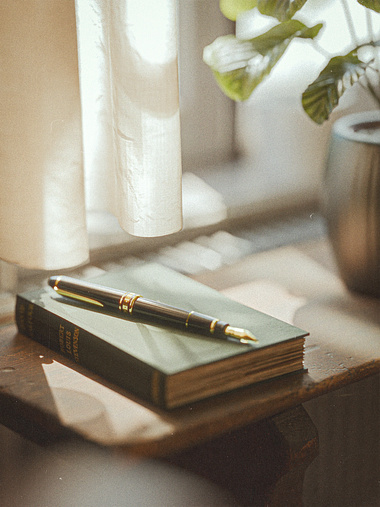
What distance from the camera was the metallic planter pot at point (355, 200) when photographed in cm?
81

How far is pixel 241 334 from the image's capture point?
0.62 m

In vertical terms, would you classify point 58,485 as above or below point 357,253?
below

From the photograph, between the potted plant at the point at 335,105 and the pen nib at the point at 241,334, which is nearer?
the pen nib at the point at 241,334

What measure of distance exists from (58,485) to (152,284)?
340mm

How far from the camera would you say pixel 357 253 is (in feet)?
2.82

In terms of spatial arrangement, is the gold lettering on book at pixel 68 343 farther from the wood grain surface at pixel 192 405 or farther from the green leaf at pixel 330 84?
the green leaf at pixel 330 84

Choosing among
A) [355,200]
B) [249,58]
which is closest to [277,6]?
[249,58]

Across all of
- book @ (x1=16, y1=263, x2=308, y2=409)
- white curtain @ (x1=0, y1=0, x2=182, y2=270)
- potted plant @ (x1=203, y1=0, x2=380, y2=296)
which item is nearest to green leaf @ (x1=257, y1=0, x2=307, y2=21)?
potted plant @ (x1=203, y1=0, x2=380, y2=296)

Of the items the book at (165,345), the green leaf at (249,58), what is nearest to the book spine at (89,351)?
the book at (165,345)

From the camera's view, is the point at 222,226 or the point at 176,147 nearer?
the point at 176,147

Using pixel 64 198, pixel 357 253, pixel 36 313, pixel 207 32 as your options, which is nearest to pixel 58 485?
pixel 36 313

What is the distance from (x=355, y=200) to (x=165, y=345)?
35 centimetres

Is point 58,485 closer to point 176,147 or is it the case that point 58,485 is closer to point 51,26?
point 176,147

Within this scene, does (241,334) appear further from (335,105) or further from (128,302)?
(335,105)
